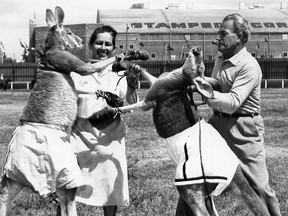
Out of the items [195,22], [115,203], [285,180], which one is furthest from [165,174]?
[195,22]

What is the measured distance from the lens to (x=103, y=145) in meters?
4.89

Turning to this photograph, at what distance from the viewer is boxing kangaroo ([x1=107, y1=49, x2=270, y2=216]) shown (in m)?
3.81

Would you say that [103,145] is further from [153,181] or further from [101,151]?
[153,181]

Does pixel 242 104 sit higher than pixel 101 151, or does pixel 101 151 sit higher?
pixel 242 104

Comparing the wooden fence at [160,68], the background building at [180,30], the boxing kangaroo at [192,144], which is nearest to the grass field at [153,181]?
the boxing kangaroo at [192,144]

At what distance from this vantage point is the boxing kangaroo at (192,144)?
3.81 meters

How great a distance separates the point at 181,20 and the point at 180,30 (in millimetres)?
2596

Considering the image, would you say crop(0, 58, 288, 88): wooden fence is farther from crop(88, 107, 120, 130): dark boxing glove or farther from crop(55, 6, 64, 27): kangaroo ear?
crop(55, 6, 64, 27): kangaroo ear

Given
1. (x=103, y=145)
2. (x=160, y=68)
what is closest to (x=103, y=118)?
(x=103, y=145)

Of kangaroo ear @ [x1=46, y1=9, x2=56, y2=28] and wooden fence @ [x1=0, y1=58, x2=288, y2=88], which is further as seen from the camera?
wooden fence @ [x1=0, y1=58, x2=288, y2=88]

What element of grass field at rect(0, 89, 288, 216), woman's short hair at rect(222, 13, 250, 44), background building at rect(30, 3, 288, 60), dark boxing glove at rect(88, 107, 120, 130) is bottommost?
grass field at rect(0, 89, 288, 216)

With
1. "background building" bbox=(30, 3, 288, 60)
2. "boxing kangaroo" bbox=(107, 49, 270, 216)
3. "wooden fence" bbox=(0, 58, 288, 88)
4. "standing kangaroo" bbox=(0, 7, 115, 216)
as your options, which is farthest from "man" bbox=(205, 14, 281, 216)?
"background building" bbox=(30, 3, 288, 60)

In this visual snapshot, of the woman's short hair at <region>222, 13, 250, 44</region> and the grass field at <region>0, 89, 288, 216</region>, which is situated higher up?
the woman's short hair at <region>222, 13, 250, 44</region>

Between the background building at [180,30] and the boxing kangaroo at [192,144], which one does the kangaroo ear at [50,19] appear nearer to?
the boxing kangaroo at [192,144]
